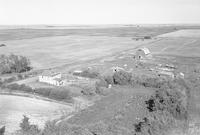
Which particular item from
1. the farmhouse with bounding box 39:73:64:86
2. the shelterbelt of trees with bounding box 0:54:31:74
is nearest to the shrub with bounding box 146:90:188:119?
the farmhouse with bounding box 39:73:64:86

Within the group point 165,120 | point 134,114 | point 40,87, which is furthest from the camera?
point 40,87

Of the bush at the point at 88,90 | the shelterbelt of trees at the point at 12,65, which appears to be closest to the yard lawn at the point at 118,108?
the bush at the point at 88,90

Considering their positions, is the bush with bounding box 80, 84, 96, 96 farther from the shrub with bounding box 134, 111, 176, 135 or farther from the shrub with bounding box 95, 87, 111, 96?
the shrub with bounding box 134, 111, 176, 135

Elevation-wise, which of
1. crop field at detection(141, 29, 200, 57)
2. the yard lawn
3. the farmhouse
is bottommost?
the yard lawn

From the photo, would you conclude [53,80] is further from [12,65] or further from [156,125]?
[156,125]

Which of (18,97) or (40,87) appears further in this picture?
(40,87)

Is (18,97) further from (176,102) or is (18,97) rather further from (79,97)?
(176,102)

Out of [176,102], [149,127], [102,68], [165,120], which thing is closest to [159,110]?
[176,102]

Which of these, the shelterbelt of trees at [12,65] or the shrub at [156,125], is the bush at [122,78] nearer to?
the shrub at [156,125]

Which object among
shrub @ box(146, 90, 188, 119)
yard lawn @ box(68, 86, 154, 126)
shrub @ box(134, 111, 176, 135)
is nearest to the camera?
shrub @ box(134, 111, 176, 135)

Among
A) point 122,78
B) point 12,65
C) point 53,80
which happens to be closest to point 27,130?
point 53,80

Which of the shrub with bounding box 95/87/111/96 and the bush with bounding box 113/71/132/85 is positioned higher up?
the bush with bounding box 113/71/132/85
